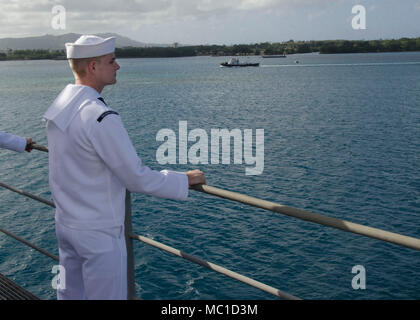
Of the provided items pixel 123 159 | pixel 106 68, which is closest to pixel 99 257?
pixel 123 159

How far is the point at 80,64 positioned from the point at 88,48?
0.10 meters

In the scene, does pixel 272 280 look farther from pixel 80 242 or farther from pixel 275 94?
pixel 275 94

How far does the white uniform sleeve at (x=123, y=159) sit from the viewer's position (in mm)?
2176

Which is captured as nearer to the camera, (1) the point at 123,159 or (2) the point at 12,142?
(1) the point at 123,159

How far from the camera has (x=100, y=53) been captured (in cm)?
234

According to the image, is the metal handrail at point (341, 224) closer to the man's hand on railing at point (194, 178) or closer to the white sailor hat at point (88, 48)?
the man's hand on railing at point (194, 178)

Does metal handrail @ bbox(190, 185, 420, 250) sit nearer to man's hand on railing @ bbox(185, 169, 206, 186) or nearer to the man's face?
man's hand on railing @ bbox(185, 169, 206, 186)

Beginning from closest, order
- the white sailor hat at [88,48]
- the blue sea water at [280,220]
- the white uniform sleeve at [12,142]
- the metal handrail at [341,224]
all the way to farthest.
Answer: the metal handrail at [341,224]
the white sailor hat at [88,48]
the white uniform sleeve at [12,142]
the blue sea water at [280,220]

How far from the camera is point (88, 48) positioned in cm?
232

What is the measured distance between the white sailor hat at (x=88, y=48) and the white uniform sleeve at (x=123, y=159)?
39 cm

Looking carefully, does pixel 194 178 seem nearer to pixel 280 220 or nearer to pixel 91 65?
pixel 91 65

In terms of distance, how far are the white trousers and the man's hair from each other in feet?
2.70

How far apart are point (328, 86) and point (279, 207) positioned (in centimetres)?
8049

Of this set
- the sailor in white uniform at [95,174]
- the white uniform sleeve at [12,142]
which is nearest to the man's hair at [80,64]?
the sailor in white uniform at [95,174]
